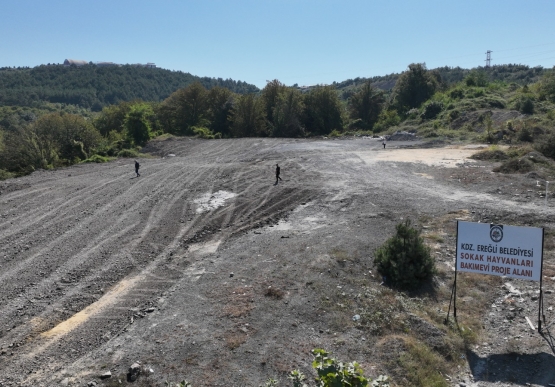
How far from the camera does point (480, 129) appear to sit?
39.8m

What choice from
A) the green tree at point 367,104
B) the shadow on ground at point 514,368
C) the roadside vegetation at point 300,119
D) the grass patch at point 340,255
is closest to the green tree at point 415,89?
the roadside vegetation at point 300,119

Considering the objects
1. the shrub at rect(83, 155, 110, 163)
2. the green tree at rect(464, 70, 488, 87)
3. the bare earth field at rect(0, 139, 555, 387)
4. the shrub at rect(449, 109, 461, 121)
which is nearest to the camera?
the bare earth field at rect(0, 139, 555, 387)

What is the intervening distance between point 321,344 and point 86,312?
527 centimetres

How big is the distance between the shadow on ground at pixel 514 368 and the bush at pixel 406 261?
2.59m

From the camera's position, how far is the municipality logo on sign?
880 cm

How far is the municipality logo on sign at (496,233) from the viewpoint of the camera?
8798 millimetres

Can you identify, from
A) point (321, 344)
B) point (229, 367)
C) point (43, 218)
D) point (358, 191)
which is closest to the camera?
point (229, 367)

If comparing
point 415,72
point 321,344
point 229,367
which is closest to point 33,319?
point 229,367

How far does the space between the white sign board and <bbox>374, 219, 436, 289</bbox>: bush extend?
5.06 ft

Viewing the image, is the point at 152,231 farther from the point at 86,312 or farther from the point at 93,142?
the point at 93,142

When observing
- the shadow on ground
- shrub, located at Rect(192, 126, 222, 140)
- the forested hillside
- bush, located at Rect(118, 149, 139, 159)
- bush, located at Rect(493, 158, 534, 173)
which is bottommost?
the shadow on ground

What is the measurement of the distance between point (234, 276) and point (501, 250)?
594cm

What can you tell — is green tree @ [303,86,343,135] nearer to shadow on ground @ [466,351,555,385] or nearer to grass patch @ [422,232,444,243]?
grass patch @ [422,232,444,243]

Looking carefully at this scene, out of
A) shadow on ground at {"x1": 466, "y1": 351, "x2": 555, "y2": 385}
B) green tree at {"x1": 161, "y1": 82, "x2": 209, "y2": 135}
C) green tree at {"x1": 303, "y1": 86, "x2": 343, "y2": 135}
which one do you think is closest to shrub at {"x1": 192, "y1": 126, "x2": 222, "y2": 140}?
green tree at {"x1": 161, "y1": 82, "x2": 209, "y2": 135}
